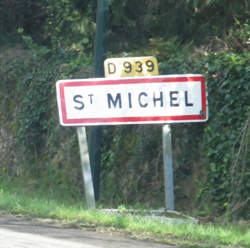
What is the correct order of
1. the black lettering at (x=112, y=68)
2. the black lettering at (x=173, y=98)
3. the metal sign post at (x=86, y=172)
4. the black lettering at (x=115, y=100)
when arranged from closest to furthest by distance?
the black lettering at (x=173, y=98) → the black lettering at (x=115, y=100) → the metal sign post at (x=86, y=172) → the black lettering at (x=112, y=68)

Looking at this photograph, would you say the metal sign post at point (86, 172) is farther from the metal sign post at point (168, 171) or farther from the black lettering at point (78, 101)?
the metal sign post at point (168, 171)

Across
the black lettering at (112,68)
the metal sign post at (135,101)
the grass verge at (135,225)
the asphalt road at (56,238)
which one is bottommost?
the grass verge at (135,225)

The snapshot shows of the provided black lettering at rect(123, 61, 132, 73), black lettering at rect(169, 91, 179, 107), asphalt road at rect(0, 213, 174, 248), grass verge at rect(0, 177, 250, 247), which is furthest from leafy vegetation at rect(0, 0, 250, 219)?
asphalt road at rect(0, 213, 174, 248)

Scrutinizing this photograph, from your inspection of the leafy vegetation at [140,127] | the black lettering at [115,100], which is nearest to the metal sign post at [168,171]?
the leafy vegetation at [140,127]

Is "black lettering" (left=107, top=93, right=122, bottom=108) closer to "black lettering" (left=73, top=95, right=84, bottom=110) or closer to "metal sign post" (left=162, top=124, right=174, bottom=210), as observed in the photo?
"black lettering" (left=73, top=95, right=84, bottom=110)

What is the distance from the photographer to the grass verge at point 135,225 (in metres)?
7.44

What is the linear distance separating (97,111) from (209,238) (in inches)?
115

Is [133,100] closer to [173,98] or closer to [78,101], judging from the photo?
[173,98]

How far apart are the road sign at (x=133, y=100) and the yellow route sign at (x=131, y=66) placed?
0.93 feet

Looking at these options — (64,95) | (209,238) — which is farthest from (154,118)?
(209,238)

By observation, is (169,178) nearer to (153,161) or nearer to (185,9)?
(153,161)

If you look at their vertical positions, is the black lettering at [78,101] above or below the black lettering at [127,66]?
below

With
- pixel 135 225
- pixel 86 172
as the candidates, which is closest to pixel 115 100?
pixel 86 172

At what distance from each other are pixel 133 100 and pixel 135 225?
6.86 feet
